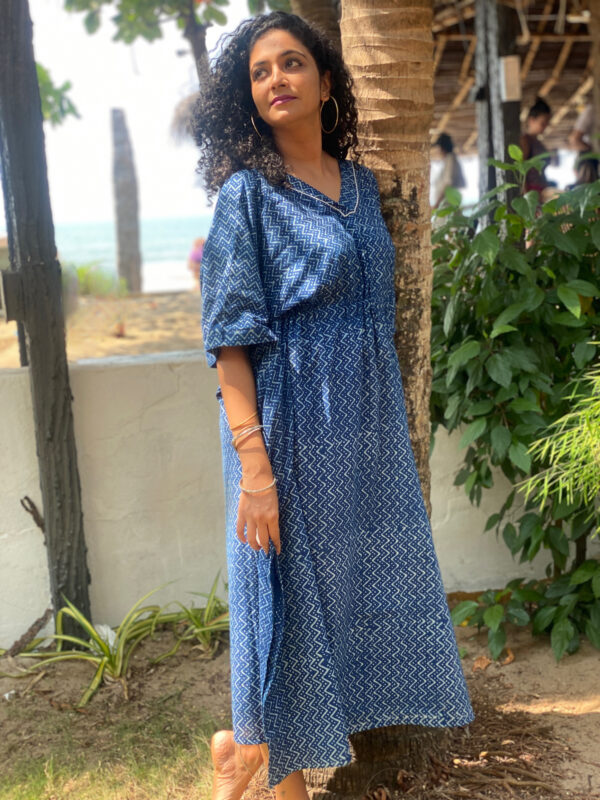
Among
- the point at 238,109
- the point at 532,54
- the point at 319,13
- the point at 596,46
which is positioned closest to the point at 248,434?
the point at 238,109

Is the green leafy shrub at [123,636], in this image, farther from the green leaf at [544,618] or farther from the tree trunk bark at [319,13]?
the tree trunk bark at [319,13]

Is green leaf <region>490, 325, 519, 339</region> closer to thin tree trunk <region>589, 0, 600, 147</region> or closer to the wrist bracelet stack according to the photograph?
the wrist bracelet stack

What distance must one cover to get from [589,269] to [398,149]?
85cm

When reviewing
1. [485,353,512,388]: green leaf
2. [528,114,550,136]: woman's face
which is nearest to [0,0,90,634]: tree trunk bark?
[485,353,512,388]: green leaf

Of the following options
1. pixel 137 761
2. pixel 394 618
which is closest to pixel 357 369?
pixel 394 618

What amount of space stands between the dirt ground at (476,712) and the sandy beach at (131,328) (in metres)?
5.54

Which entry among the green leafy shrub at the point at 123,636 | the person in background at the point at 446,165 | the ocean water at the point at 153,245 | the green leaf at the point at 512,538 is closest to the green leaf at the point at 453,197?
the green leaf at the point at 512,538

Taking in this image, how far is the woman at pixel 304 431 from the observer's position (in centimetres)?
183

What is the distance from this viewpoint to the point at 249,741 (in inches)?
74.5

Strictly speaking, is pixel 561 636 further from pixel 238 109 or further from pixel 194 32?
pixel 194 32

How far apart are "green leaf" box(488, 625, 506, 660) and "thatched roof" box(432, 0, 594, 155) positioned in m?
4.77

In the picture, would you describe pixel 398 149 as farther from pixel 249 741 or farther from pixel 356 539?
pixel 249 741

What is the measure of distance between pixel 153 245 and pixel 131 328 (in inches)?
1613

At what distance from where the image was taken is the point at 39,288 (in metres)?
2.81
